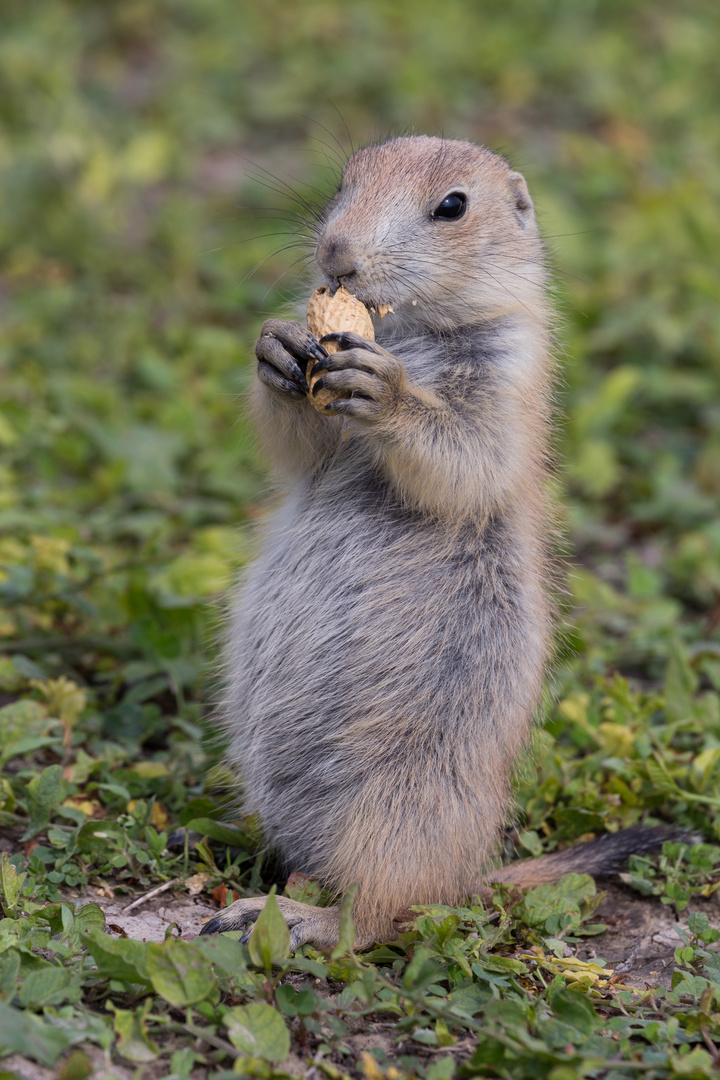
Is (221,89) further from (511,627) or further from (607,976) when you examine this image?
(607,976)

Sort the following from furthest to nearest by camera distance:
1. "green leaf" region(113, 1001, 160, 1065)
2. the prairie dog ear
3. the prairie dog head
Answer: the prairie dog ear
the prairie dog head
"green leaf" region(113, 1001, 160, 1065)

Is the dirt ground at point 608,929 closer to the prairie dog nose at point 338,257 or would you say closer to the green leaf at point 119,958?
the green leaf at point 119,958

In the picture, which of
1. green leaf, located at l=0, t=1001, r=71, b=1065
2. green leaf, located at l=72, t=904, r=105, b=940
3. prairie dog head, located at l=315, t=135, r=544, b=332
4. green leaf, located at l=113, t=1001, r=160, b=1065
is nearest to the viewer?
green leaf, located at l=0, t=1001, r=71, b=1065

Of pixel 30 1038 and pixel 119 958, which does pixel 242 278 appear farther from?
pixel 30 1038

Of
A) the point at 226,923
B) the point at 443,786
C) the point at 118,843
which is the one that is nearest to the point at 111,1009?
the point at 226,923

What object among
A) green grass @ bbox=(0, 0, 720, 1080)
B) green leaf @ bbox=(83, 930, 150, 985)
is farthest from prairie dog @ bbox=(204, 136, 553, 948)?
green leaf @ bbox=(83, 930, 150, 985)

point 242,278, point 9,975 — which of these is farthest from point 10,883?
point 242,278

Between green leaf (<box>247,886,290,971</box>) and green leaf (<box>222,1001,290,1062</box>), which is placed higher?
green leaf (<box>247,886,290,971</box>)

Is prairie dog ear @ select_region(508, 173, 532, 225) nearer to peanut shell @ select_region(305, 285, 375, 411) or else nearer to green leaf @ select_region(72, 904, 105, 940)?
peanut shell @ select_region(305, 285, 375, 411)
